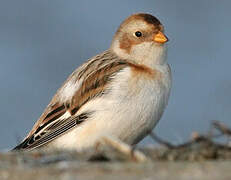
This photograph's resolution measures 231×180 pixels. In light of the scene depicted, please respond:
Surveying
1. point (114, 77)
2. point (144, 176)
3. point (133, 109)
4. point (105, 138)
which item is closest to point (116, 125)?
point (133, 109)

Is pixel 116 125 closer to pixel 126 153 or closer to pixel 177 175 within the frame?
pixel 126 153

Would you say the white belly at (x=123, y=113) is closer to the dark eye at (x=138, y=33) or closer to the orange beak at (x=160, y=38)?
the orange beak at (x=160, y=38)

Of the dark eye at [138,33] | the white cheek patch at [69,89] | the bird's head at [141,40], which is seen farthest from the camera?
the dark eye at [138,33]

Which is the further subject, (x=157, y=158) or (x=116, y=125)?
(x=116, y=125)

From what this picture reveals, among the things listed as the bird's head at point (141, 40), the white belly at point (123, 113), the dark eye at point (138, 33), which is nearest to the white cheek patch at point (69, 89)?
the white belly at point (123, 113)

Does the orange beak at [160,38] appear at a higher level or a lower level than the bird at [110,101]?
higher

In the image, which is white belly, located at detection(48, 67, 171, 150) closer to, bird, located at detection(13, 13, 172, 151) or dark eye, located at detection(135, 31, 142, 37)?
bird, located at detection(13, 13, 172, 151)
